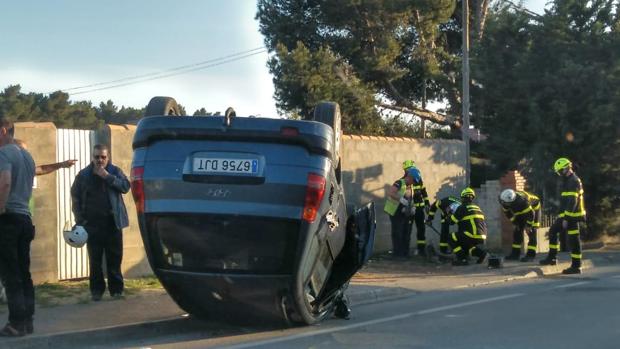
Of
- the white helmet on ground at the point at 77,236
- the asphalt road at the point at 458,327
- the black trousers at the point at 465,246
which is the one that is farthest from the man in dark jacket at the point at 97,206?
the black trousers at the point at 465,246

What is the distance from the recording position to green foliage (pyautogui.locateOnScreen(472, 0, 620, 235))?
2002 centimetres

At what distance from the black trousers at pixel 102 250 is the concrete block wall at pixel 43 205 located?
57.3 inches

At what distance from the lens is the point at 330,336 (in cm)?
793

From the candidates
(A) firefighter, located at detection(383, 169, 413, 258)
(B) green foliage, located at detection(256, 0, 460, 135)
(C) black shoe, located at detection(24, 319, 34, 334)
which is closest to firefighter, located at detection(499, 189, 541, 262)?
(A) firefighter, located at detection(383, 169, 413, 258)

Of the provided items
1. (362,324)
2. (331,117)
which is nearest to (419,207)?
(362,324)

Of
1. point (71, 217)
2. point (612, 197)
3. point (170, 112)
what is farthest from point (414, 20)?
point (170, 112)

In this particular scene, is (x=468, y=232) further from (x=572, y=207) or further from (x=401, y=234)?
(x=572, y=207)

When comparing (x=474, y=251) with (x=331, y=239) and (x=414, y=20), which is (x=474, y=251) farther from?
(x=414, y=20)

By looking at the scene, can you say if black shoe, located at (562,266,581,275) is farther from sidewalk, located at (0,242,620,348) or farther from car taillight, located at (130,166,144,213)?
car taillight, located at (130,166,144,213)

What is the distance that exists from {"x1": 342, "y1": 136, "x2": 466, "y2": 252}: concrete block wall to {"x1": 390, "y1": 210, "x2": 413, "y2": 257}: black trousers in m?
0.80

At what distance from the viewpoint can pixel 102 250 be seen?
957 cm

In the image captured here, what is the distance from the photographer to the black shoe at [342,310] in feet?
29.2

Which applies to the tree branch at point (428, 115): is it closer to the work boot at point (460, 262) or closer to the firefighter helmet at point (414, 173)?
the firefighter helmet at point (414, 173)

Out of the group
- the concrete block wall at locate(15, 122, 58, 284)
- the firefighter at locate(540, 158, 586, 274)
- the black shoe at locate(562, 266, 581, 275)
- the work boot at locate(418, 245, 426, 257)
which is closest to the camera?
the concrete block wall at locate(15, 122, 58, 284)
